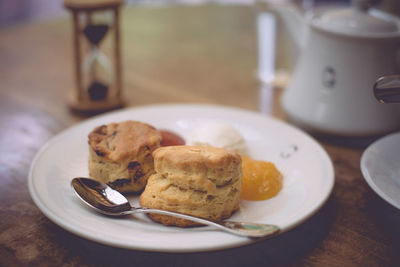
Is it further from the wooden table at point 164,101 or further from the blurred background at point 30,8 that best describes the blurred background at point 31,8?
the wooden table at point 164,101

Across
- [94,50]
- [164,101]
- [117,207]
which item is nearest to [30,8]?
[94,50]

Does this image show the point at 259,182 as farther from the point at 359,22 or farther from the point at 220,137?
the point at 359,22

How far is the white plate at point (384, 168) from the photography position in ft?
2.33

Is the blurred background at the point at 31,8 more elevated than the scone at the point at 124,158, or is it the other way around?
the scone at the point at 124,158

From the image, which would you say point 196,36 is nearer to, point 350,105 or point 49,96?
point 49,96

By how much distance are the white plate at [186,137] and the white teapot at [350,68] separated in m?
0.12

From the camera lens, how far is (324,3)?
3973 mm

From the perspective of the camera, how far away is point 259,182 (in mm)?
792

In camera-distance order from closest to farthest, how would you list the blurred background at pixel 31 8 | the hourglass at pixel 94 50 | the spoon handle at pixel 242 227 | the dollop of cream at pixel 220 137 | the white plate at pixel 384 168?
the spoon handle at pixel 242 227, the white plate at pixel 384 168, the dollop of cream at pixel 220 137, the hourglass at pixel 94 50, the blurred background at pixel 31 8

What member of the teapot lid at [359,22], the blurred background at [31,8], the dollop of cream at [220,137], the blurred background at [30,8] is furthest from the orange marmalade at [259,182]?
the blurred background at [30,8]

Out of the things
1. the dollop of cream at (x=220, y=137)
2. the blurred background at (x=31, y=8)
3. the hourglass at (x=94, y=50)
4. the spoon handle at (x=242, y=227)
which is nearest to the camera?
the spoon handle at (x=242, y=227)

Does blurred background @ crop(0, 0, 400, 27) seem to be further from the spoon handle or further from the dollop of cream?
the spoon handle

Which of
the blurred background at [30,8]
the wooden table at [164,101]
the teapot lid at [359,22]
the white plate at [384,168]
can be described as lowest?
the blurred background at [30,8]

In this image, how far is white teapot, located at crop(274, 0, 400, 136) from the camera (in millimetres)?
975
